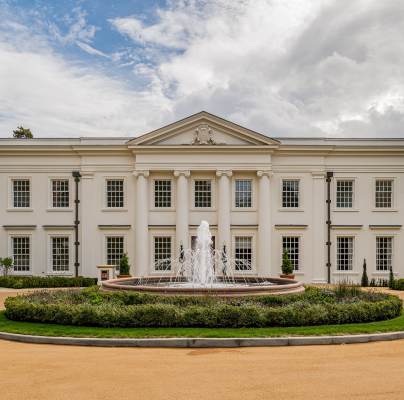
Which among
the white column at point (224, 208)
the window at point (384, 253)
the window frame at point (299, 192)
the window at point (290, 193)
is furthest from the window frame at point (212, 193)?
the window at point (384, 253)

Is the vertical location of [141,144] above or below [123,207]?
above

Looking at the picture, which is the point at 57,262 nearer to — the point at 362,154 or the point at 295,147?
the point at 295,147

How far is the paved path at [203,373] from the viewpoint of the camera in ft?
27.8

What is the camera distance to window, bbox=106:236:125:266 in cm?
3388

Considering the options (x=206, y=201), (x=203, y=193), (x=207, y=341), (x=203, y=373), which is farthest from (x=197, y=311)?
(x=203, y=193)

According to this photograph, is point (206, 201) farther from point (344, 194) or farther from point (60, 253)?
point (60, 253)

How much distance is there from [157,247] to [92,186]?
236 inches

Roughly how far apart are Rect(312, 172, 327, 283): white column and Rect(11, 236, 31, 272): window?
19214 mm

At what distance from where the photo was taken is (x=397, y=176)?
34.4m

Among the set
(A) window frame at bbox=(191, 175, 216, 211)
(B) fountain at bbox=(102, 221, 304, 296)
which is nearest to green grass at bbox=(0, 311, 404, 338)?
(B) fountain at bbox=(102, 221, 304, 296)

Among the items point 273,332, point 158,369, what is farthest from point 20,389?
point 273,332

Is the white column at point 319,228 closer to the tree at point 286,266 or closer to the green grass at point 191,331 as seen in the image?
the tree at point 286,266

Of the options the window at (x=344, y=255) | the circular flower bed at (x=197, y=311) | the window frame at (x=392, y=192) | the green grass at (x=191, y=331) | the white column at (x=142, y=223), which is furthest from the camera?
the window frame at (x=392, y=192)

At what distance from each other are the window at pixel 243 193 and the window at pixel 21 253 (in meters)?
14.4
